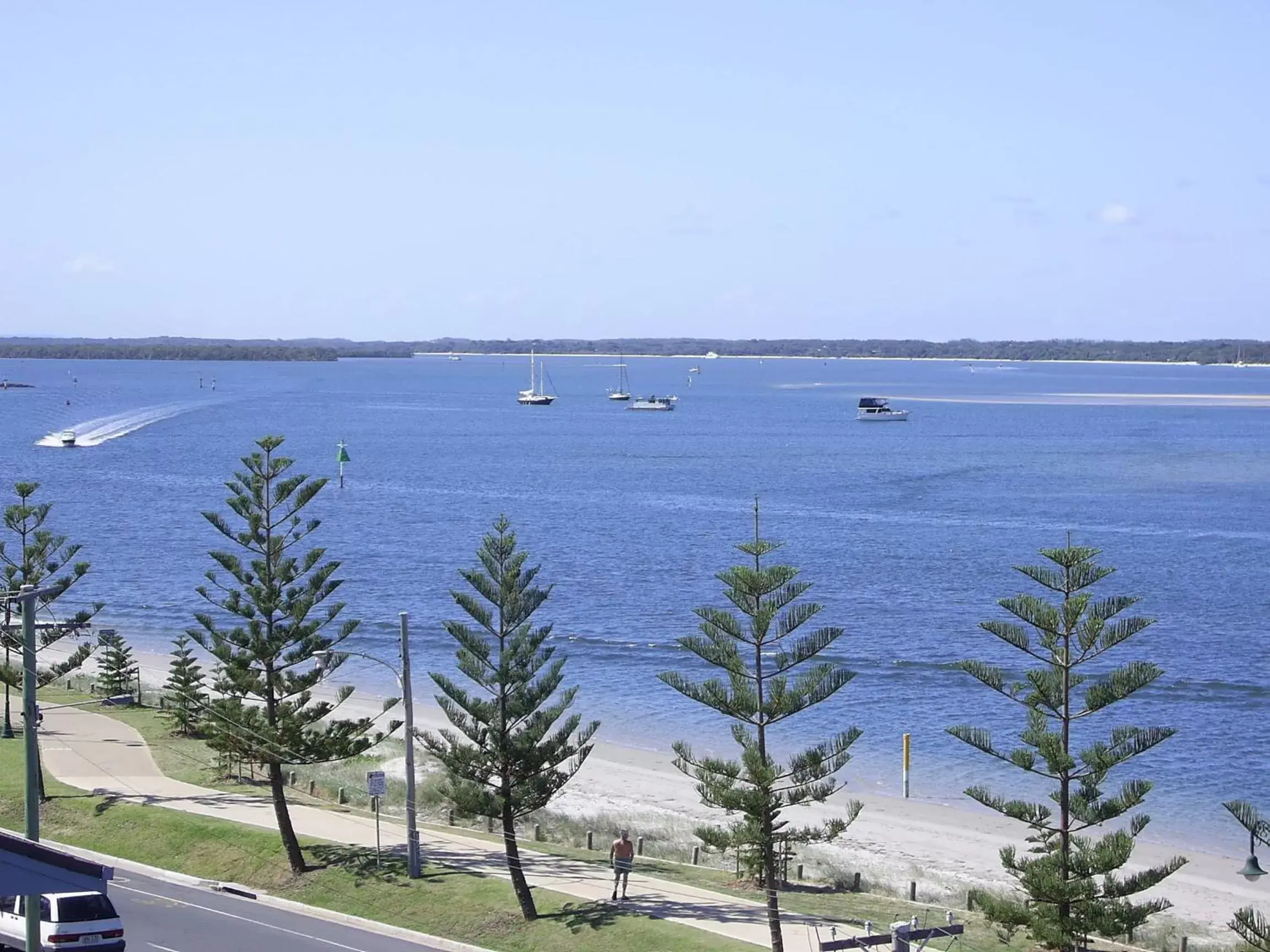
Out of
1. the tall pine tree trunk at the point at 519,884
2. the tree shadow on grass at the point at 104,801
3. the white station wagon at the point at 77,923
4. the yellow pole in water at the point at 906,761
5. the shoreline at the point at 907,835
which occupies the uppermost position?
the white station wagon at the point at 77,923

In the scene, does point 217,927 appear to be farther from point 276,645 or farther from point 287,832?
point 276,645

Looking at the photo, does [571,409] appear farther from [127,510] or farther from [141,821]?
[141,821]

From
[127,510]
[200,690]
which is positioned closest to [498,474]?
[127,510]

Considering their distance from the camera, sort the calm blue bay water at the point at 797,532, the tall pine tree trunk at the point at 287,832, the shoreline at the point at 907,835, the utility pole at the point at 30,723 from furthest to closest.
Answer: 1. the calm blue bay water at the point at 797,532
2. the shoreline at the point at 907,835
3. the tall pine tree trunk at the point at 287,832
4. the utility pole at the point at 30,723

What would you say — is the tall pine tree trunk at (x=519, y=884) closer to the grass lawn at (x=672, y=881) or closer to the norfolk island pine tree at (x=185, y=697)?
the grass lawn at (x=672, y=881)

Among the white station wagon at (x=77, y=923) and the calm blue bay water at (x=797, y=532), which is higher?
the white station wagon at (x=77, y=923)

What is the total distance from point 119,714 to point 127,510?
1694 inches

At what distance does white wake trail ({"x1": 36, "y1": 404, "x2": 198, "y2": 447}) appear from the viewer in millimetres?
116688

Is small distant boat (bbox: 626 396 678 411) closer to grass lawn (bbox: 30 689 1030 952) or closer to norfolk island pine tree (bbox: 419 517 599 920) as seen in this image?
grass lawn (bbox: 30 689 1030 952)

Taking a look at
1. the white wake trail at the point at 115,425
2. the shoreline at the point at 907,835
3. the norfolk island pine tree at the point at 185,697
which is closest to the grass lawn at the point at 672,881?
the shoreline at the point at 907,835

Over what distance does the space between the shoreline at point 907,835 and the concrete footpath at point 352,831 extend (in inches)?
166

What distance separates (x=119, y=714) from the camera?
1423 inches

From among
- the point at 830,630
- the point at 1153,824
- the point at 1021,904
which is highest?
the point at 830,630

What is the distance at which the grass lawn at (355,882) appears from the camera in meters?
20.6
